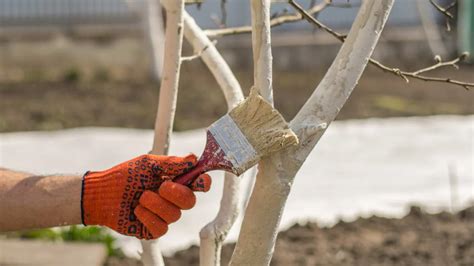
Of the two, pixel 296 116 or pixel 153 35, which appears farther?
pixel 153 35

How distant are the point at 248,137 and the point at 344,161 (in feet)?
18.2

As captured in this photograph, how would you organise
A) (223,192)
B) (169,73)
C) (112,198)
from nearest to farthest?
(112,198) → (169,73) → (223,192)

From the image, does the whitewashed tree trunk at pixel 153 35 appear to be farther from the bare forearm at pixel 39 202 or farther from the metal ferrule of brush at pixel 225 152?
the metal ferrule of brush at pixel 225 152

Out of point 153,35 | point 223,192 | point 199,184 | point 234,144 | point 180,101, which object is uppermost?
point 153,35

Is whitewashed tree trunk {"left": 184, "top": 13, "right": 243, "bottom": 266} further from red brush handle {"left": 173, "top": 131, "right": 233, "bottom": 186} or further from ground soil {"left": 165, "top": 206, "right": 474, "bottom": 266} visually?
ground soil {"left": 165, "top": 206, "right": 474, "bottom": 266}

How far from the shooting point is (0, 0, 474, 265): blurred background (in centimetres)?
595

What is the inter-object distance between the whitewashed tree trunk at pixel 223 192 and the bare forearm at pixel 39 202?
0.48 m

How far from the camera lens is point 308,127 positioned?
271 cm

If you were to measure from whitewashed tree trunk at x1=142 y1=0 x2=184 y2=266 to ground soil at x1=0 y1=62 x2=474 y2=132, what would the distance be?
630 cm

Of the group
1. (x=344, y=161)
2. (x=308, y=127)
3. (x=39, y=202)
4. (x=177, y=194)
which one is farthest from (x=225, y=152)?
(x=344, y=161)

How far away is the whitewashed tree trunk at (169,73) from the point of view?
3.04 m

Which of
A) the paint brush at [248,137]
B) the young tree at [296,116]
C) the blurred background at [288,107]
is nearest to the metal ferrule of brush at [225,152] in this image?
the paint brush at [248,137]

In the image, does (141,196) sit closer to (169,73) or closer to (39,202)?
(39,202)

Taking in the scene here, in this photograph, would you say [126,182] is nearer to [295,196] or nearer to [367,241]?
[367,241]
